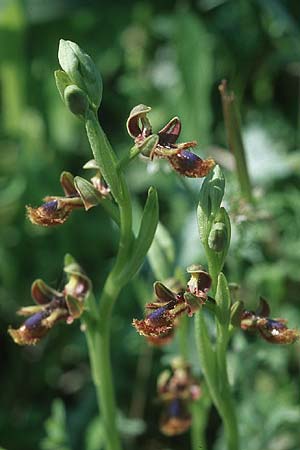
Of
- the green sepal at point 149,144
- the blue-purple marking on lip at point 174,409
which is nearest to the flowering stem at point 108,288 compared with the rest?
the green sepal at point 149,144

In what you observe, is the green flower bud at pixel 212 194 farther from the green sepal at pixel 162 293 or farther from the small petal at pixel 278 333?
the small petal at pixel 278 333

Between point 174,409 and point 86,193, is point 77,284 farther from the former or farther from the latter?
point 174,409

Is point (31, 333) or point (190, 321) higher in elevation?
point (31, 333)

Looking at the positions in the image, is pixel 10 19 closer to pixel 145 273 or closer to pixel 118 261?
pixel 145 273

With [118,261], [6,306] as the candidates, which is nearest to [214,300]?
[118,261]

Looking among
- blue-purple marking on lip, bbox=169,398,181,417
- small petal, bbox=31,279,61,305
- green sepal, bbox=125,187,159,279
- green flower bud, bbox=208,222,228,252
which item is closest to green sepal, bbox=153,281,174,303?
green flower bud, bbox=208,222,228,252

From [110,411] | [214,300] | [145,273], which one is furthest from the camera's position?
[145,273]

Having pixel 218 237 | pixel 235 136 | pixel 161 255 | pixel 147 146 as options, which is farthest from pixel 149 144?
pixel 235 136

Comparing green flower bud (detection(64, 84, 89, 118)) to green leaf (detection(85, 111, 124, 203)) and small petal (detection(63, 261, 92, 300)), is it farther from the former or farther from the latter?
small petal (detection(63, 261, 92, 300))
